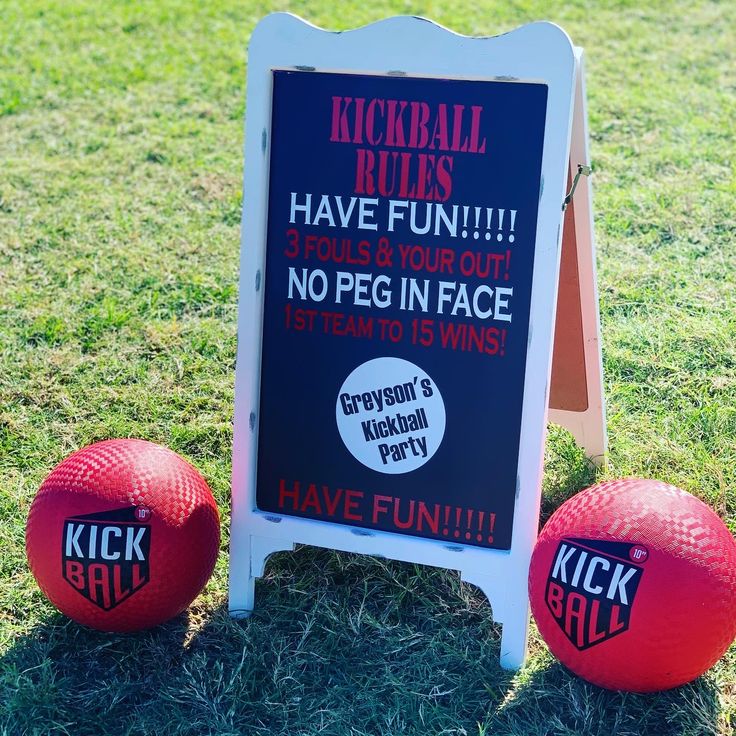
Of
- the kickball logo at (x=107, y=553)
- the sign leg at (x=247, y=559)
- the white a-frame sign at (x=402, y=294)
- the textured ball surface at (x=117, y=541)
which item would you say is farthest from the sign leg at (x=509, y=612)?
the kickball logo at (x=107, y=553)

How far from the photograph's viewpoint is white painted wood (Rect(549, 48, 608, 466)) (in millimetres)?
3385

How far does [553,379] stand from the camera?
3855 millimetres

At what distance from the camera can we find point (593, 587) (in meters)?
2.87

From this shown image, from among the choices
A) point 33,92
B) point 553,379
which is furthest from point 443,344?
point 33,92

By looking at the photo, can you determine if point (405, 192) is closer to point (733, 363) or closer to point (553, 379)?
point (553, 379)

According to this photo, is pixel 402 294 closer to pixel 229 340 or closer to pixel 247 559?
pixel 247 559

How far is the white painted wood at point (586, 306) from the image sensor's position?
3.38 meters

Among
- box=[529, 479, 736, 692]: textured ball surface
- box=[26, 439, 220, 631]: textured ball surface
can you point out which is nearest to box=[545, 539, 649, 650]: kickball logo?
box=[529, 479, 736, 692]: textured ball surface

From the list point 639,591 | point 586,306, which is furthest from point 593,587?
point 586,306

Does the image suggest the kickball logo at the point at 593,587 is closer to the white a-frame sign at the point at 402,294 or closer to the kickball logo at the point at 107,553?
the white a-frame sign at the point at 402,294

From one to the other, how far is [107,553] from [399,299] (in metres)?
1.15

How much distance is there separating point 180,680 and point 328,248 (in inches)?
54.7

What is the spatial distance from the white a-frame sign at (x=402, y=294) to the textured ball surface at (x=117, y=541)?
0.25 meters

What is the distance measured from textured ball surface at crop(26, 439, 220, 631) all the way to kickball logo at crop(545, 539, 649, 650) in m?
1.10
